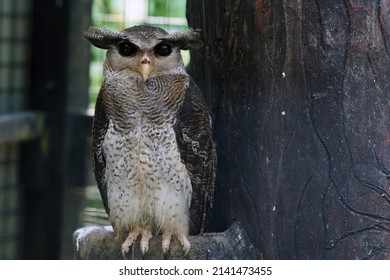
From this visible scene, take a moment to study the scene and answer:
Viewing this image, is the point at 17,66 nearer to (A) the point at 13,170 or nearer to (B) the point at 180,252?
(A) the point at 13,170

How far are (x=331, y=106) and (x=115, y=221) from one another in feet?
1.94

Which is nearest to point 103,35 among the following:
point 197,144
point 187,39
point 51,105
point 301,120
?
point 187,39

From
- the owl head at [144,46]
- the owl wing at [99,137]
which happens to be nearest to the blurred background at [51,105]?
the owl wing at [99,137]

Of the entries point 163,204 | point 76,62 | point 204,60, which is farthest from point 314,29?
point 76,62

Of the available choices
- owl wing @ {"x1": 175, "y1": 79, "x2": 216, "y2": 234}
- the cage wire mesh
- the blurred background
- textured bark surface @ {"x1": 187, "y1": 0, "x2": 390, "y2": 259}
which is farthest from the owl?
the cage wire mesh

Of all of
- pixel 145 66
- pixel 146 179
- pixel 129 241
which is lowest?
pixel 129 241

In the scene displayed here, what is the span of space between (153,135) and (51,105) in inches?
60.3

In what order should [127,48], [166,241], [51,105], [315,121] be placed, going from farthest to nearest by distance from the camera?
1. [51,105]
2. [166,241]
3. [127,48]
4. [315,121]

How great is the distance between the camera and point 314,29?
6.21 ft

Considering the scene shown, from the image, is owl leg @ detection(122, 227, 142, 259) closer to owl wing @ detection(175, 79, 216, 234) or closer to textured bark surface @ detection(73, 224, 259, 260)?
textured bark surface @ detection(73, 224, 259, 260)

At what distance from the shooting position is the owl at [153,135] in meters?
2.01

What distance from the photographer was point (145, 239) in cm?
215

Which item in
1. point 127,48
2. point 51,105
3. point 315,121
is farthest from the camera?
point 51,105

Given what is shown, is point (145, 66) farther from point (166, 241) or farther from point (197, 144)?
point (166, 241)
